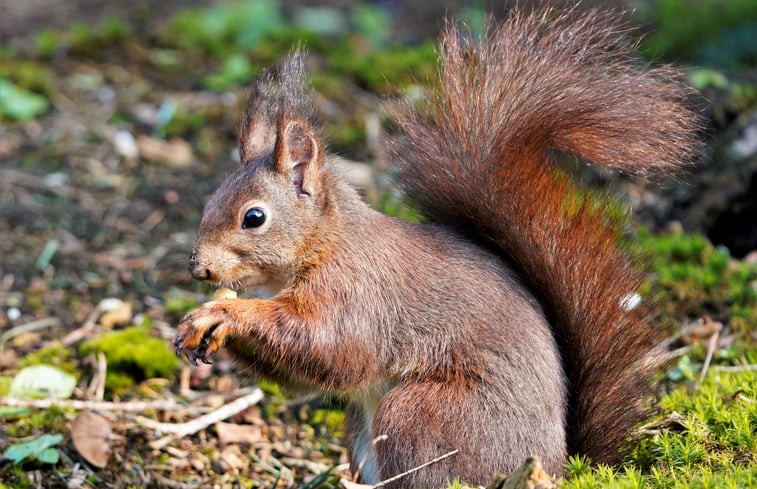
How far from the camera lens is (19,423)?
10.8 feet

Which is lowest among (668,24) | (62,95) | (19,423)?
(19,423)

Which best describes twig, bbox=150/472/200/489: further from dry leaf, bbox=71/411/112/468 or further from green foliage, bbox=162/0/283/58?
green foliage, bbox=162/0/283/58

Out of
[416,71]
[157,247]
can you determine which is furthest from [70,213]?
[416,71]

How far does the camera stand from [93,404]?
3.38 m

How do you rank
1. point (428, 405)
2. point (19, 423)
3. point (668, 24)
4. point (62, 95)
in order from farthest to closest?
point (668, 24)
point (62, 95)
point (19, 423)
point (428, 405)

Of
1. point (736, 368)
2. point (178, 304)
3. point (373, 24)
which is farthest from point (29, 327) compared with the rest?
point (373, 24)

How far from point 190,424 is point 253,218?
0.97 metres

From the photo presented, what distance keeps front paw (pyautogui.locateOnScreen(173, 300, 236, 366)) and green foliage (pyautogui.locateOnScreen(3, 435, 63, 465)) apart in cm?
70

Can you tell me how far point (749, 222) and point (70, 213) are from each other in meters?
3.34

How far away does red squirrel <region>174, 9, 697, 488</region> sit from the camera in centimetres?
264

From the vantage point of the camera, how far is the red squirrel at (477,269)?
8.65 feet

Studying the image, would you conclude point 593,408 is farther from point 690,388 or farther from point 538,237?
point 690,388

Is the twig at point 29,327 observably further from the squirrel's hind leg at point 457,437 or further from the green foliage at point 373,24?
the green foliage at point 373,24

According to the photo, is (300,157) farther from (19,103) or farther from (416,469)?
(19,103)
